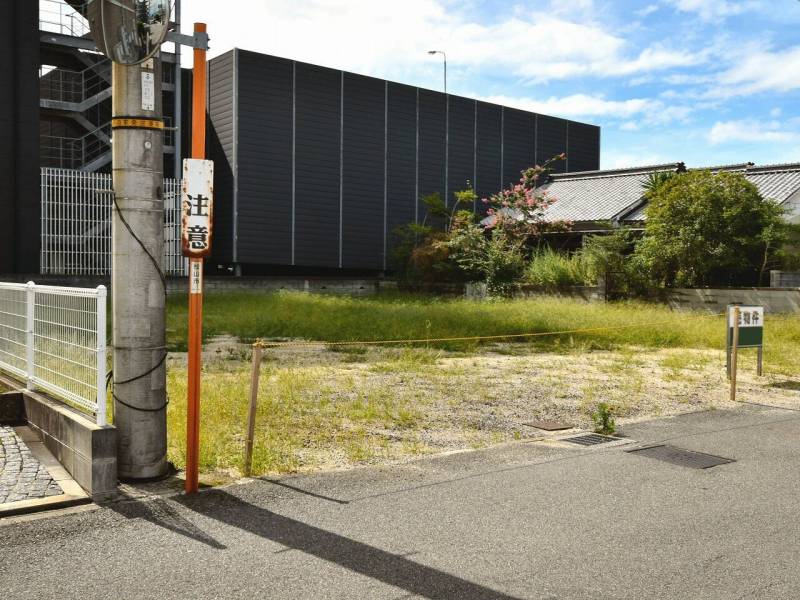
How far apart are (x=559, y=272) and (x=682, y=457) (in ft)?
53.2

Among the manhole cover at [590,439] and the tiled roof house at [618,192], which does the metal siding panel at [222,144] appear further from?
the manhole cover at [590,439]

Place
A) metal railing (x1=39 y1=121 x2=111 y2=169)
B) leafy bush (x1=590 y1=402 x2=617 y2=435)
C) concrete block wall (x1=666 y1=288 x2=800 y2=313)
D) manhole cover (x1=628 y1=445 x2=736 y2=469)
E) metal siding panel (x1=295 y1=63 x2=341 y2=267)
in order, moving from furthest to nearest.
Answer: metal siding panel (x1=295 y1=63 x2=341 y2=267)
metal railing (x1=39 y1=121 x2=111 y2=169)
concrete block wall (x1=666 y1=288 x2=800 y2=313)
leafy bush (x1=590 y1=402 x2=617 y2=435)
manhole cover (x1=628 y1=445 x2=736 y2=469)

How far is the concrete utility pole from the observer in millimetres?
5449

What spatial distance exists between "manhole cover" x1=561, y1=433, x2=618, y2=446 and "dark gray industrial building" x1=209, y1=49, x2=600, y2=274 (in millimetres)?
20568

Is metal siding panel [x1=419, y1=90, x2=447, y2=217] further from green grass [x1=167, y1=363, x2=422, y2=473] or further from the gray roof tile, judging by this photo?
green grass [x1=167, y1=363, x2=422, y2=473]

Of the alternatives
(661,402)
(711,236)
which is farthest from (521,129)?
(661,402)

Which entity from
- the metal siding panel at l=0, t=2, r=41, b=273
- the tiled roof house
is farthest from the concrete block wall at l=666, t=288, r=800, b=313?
the metal siding panel at l=0, t=2, r=41, b=273

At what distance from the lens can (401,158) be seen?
30250 millimetres

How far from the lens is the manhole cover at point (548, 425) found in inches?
301

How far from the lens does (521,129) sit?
112ft

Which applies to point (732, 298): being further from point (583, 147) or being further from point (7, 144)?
point (7, 144)

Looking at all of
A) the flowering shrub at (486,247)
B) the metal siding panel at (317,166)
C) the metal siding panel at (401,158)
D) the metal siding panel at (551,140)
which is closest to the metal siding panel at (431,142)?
the metal siding panel at (401,158)

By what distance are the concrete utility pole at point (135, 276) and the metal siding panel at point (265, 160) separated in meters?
21.0

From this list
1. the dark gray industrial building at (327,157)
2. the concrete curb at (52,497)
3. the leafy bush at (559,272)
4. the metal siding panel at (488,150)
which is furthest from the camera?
the metal siding panel at (488,150)
